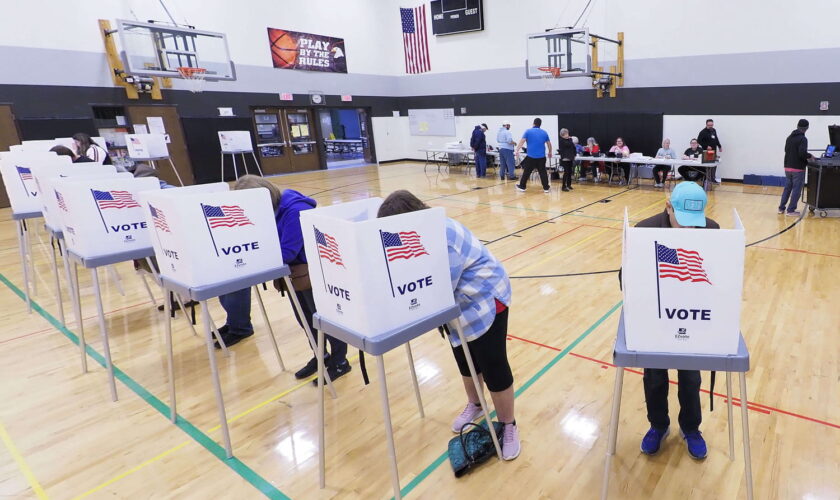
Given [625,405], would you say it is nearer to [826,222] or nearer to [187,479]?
[187,479]

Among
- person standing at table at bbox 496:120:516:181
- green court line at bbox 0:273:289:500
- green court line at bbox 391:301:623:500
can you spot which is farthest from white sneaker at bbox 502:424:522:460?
person standing at table at bbox 496:120:516:181

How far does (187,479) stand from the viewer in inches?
89.0

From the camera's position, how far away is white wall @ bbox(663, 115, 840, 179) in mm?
9102

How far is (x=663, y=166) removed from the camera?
398 inches

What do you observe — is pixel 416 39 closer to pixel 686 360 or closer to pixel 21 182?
pixel 21 182

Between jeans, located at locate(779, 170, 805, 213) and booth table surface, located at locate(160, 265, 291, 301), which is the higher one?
booth table surface, located at locate(160, 265, 291, 301)

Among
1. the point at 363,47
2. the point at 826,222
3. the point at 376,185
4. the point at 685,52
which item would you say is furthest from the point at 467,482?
the point at 363,47

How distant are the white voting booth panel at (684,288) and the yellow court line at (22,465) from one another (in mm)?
2723

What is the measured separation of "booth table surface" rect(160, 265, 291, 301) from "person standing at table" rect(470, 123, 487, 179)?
32.9 ft

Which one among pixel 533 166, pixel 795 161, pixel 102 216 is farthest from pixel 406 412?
pixel 533 166

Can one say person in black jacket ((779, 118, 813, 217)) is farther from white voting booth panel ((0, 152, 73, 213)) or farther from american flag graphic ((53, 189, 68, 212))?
white voting booth panel ((0, 152, 73, 213))

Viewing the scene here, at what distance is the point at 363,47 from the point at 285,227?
47.6 ft

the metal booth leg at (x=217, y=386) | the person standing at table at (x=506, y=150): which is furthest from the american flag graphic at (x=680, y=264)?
the person standing at table at (x=506, y=150)

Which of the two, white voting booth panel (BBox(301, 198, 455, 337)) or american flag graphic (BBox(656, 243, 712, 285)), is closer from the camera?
american flag graphic (BBox(656, 243, 712, 285))
